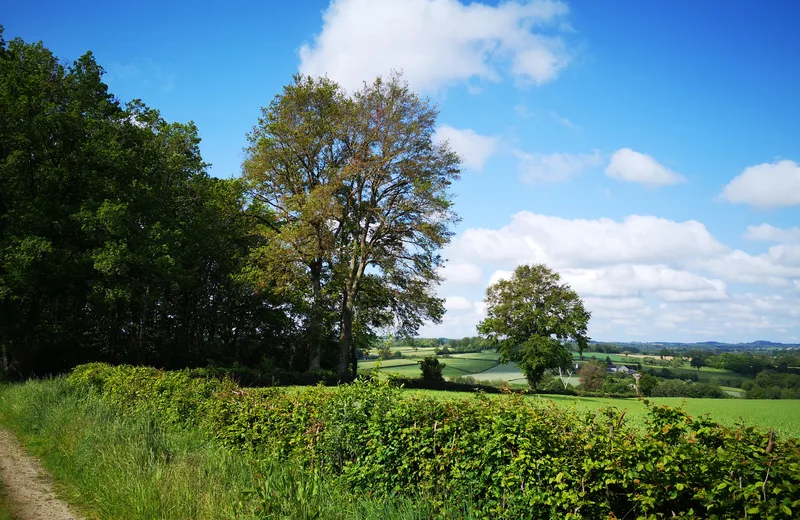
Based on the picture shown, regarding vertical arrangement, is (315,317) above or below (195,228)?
below

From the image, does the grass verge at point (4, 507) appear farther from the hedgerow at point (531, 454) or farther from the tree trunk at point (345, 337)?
the tree trunk at point (345, 337)

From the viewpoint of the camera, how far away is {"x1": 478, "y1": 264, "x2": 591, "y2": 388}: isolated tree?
156 feet

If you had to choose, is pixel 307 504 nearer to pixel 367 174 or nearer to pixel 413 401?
pixel 413 401

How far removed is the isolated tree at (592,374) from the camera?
6029 cm

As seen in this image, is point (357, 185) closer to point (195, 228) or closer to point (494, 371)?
point (195, 228)

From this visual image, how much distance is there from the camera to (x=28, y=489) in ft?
24.4

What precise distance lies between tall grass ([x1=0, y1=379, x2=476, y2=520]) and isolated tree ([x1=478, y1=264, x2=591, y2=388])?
1691 inches

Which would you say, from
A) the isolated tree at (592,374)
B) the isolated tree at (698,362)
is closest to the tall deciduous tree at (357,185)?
the isolated tree at (592,374)

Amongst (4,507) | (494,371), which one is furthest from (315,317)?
(494,371)

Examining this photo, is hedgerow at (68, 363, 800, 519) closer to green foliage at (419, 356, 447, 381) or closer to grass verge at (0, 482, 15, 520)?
grass verge at (0, 482, 15, 520)

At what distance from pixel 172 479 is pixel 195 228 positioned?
30.3 meters

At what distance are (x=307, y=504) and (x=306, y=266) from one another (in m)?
27.7

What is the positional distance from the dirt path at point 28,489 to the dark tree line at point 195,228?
1503 cm

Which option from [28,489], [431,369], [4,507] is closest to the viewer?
[4,507]
